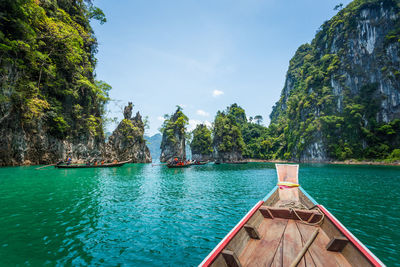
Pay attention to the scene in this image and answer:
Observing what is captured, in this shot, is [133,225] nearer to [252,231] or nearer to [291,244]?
[252,231]

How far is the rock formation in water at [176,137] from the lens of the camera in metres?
69.1

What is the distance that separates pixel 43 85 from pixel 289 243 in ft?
111

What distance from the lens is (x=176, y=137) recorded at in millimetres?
69938

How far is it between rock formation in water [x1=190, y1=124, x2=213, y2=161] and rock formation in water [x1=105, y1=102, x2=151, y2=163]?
96.9 feet

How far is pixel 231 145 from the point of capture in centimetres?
7044

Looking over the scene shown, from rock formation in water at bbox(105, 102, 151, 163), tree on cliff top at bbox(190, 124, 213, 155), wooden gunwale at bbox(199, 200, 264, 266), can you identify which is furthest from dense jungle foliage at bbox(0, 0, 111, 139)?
tree on cliff top at bbox(190, 124, 213, 155)

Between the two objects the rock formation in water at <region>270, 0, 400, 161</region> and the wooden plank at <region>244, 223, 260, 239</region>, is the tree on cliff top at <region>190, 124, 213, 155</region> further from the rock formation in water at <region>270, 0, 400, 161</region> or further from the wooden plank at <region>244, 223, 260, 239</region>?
the wooden plank at <region>244, 223, 260, 239</region>

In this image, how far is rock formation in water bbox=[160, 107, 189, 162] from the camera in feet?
227

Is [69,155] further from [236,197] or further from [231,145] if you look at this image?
[231,145]

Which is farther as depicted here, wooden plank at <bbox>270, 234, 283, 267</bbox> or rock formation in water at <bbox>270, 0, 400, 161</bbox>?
rock formation in water at <bbox>270, 0, 400, 161</bbox>

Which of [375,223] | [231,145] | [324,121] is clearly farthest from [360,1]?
[375,223]

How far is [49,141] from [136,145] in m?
30.0

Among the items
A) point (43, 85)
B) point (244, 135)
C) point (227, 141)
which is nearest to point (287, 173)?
point (43, 85)

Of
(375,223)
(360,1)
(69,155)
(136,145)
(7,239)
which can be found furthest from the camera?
(136,145)
